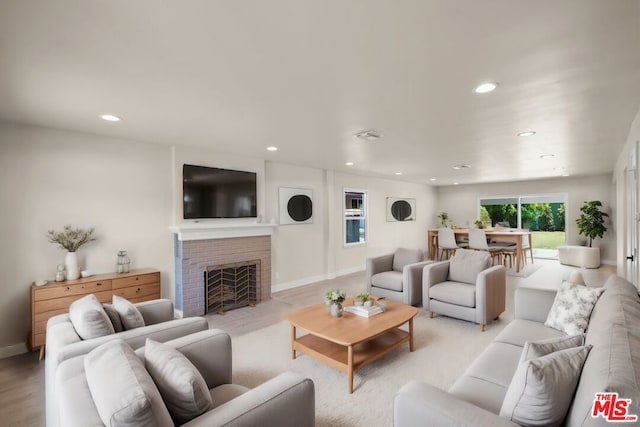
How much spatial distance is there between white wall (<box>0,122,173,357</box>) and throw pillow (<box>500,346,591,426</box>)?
4144 millimetres

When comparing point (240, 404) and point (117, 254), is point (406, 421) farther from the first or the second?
point (117, 254)

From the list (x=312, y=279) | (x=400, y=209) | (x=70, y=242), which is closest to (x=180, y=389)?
(x=70, y=242)

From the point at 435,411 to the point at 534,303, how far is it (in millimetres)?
1957

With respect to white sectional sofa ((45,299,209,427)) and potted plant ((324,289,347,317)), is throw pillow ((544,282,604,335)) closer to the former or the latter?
potted plant ((324,289,347,317))

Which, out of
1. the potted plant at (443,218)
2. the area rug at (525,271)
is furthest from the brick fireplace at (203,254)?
the potted plant at (443,218)

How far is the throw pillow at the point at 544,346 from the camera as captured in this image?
136cm

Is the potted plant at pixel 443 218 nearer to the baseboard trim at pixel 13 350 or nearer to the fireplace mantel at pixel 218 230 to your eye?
the fireplace mantel at pixel 218 230

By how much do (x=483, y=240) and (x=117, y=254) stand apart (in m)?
7.25

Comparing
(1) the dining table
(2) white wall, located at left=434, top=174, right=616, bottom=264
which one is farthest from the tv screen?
(2) white wall, located at left=434, top=174, right=616, bottom=264

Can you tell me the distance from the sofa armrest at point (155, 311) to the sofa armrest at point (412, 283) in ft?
9.63

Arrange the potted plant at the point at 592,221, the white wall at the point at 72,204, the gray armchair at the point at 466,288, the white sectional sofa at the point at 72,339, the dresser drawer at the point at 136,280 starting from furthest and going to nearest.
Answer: the potted plant at the point at 592,221 → the gray armchair at the point at 466,288 → the dresser drawer at the point at 136,280 → the white wall at the point at 72,204 → the white sectional sofa at the point at 72,339

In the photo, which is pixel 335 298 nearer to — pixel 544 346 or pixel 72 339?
pixel 544 346

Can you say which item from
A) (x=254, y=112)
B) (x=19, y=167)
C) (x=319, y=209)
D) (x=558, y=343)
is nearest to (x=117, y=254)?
(x=19, y=167)

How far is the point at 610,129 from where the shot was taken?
345 centimetres
